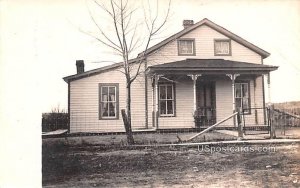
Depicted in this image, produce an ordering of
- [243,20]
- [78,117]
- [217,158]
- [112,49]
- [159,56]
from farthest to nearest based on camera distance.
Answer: [159,56] → [78,117] → [112,49] → [243,20] → [217,158]

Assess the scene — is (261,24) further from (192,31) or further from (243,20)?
(192,31)

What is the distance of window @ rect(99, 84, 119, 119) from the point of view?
1156cm

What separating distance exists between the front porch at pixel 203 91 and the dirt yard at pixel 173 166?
3.49 m

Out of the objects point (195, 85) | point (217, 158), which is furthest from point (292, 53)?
point (195, 85)

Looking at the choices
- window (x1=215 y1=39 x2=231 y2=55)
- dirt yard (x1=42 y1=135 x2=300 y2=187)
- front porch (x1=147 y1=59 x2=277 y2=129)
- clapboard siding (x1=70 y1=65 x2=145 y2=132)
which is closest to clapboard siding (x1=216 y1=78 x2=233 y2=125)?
front porch (x1=147 y1=59 x2=277 y2=129)

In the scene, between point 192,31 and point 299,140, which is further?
point 192,31

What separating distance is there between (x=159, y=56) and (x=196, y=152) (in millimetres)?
4775

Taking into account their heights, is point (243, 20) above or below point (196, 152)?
above

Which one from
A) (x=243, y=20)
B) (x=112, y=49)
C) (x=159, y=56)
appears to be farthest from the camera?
(x=159, y=56)

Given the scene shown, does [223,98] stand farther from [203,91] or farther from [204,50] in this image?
[204,50]

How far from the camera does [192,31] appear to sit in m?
12.5

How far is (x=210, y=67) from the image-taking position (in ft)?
38.3

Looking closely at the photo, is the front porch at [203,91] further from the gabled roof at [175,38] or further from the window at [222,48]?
the gabled roof at [175,38]

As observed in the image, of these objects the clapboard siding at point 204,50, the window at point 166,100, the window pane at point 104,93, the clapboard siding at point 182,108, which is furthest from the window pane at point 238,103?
the window pane at point 104,93
